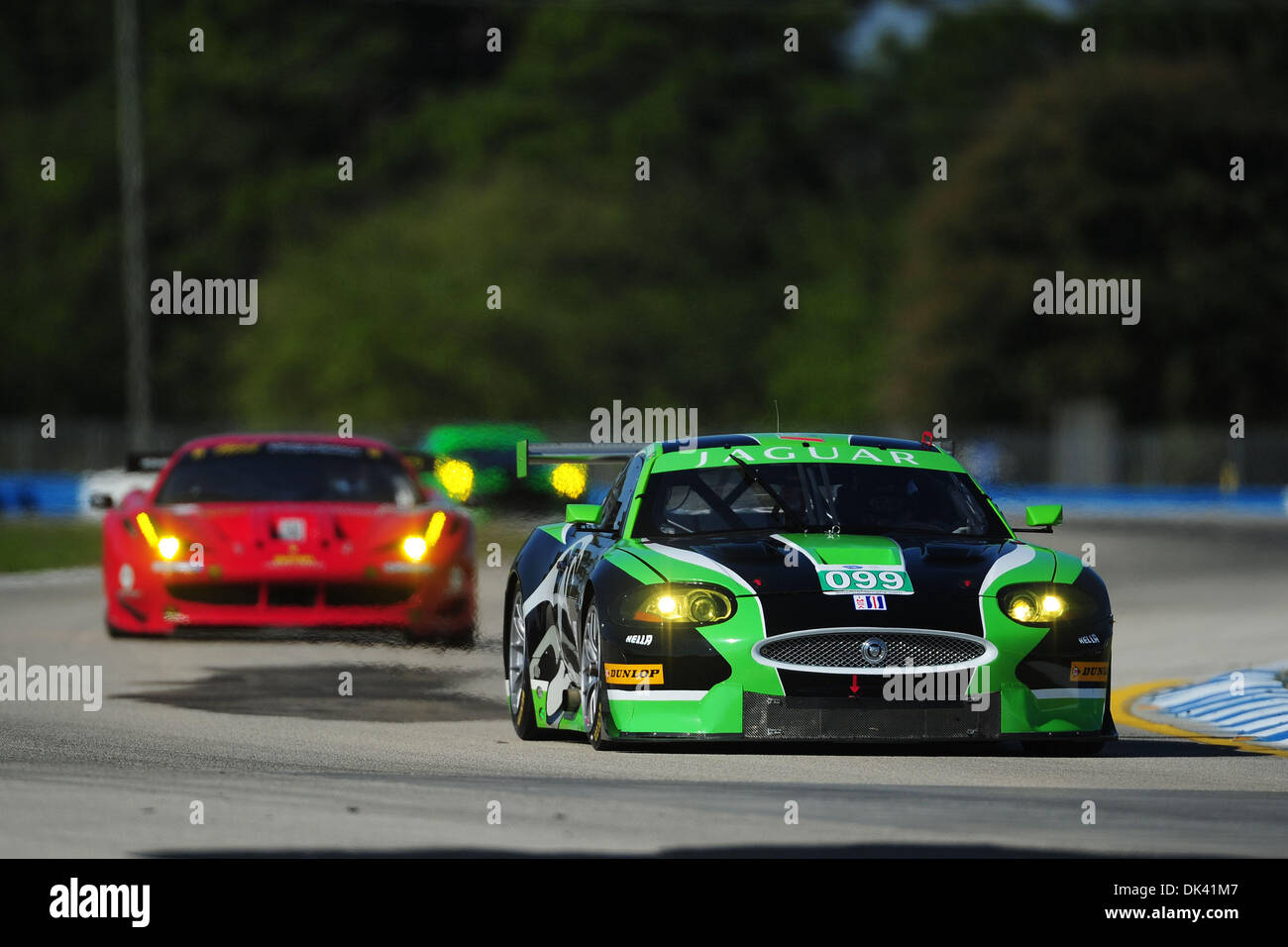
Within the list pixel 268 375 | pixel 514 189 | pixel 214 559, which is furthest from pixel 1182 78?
pixel 214 559

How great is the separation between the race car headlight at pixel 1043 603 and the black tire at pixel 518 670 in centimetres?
234

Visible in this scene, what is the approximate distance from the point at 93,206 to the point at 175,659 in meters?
67.7

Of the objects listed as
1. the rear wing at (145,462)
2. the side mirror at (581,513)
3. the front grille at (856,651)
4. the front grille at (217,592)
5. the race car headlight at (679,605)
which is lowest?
the front grille at (856,651)

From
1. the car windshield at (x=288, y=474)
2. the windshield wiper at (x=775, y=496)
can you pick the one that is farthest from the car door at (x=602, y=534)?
the car windshield at (x=288, y=474)

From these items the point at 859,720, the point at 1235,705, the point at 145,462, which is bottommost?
the point at 1235,705

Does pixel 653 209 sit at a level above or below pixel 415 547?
above

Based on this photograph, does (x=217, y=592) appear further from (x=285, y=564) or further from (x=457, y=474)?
(x=457, y=474)

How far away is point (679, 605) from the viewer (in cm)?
977

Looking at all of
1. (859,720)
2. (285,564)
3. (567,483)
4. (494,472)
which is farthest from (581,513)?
(494,472)

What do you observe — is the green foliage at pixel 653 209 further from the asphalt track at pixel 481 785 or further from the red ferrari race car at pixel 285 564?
the asphalt track at pixel 481 785

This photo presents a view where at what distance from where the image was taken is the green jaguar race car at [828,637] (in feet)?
31.7

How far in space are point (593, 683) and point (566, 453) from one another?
70.4 inches

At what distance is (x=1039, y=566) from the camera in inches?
399
